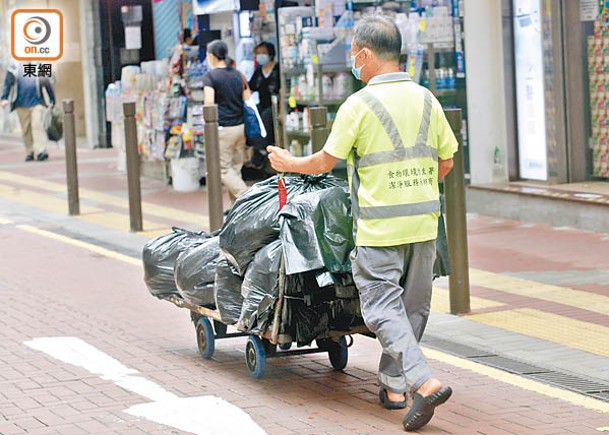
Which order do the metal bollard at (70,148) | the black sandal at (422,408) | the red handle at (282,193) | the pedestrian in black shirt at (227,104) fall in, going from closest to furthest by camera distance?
1. the black sandal at (422,408)
2. the red handle at (282,193)
3. the pedestrian in black shirt at (227,104)
4. the metal bollard at (70,148)

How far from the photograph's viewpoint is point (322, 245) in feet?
21.7

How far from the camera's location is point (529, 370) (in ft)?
24.4

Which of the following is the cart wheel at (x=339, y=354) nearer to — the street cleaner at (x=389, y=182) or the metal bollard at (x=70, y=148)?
the street cleaner at (x=389, y=182)

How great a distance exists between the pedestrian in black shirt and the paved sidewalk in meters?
1.48

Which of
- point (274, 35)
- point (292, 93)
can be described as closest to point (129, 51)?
point (274, 35)

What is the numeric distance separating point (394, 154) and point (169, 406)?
5.65ft

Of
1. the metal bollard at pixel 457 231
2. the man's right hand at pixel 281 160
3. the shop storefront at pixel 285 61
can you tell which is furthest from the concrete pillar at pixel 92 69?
the man's right hand at pixel 281 160

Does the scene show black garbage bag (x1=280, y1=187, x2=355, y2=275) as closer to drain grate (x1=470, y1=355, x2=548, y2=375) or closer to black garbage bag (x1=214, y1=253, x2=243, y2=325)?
black garbage bag (x1=214, y1=253, x2=243, y2=325)

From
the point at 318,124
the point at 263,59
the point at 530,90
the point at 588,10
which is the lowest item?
the point at 318,124

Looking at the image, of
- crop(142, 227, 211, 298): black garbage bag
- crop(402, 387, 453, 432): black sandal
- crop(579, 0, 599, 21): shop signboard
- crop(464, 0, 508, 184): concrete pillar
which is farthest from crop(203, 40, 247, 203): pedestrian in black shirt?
crop(402, 387, 453, 432): black sandal

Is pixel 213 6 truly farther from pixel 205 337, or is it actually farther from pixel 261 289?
pixel 261 289

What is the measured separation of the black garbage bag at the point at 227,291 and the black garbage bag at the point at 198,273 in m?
0.15

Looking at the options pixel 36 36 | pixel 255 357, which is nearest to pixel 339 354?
pixel 255 357

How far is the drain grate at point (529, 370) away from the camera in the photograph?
695cm
